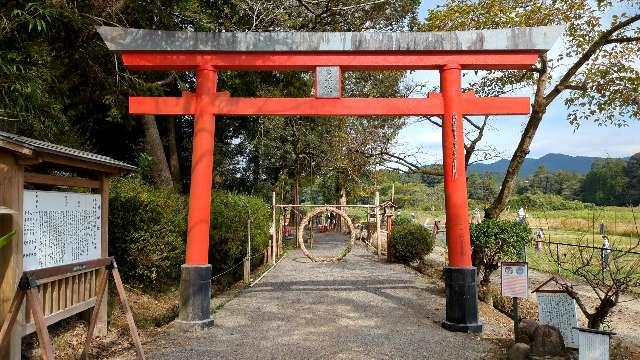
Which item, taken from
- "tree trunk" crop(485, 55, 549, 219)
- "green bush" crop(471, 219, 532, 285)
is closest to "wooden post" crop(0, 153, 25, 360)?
"green bush" crop(471, 219, 532, 285)

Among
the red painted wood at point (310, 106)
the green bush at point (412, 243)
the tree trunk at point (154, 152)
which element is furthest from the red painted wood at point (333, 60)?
the green bush at point (412, 243)

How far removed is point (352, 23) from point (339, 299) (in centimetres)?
809

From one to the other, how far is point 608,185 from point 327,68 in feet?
243

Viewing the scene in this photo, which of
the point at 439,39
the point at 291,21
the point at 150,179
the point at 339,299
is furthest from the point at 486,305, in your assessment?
the point at 150,179

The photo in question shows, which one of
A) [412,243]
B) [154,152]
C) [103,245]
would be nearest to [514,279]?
[103,245]

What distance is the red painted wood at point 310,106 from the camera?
6797 millimetres

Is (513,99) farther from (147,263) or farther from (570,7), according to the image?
(147,263)

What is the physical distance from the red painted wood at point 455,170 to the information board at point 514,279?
940mm

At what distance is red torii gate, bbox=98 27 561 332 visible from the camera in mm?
6652

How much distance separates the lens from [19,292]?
138 inches

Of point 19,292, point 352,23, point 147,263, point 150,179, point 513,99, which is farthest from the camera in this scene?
point 352,23

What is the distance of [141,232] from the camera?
813cm

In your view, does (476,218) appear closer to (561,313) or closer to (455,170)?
(455,170)

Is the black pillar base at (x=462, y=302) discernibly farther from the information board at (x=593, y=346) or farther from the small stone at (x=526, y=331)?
the information board at (x=593, y=346)
